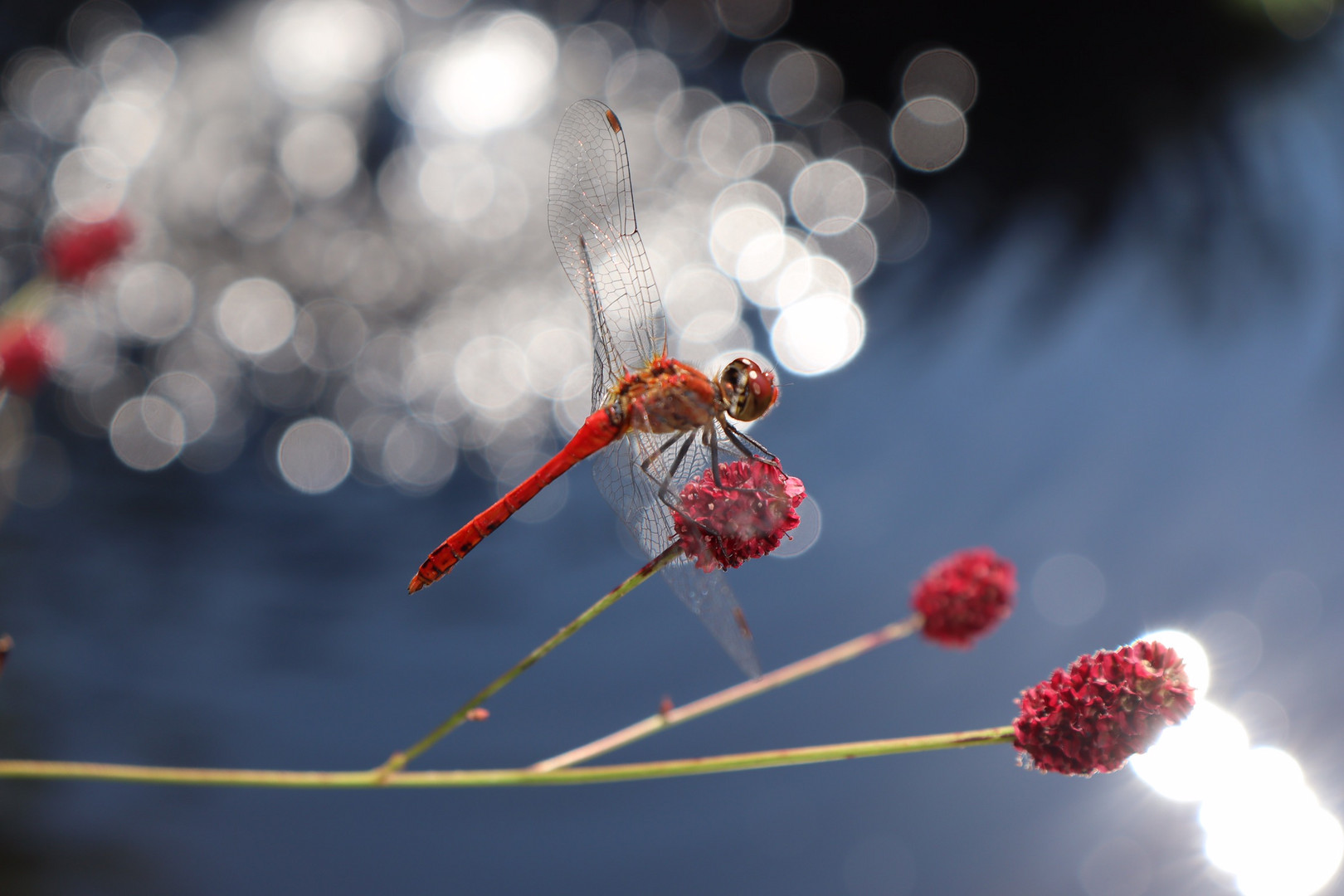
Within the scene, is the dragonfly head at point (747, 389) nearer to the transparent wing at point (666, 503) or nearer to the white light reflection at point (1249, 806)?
the transparent wing at point (666, 503)

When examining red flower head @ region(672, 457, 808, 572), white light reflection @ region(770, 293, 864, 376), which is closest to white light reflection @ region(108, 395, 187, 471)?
white light reflection @ region(770, 293, 864, 376)

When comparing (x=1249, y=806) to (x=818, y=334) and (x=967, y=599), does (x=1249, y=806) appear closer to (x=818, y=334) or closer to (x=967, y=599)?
(x=967, y=599)

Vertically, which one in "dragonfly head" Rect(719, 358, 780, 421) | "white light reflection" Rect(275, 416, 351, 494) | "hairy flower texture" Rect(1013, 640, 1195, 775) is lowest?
"hairy flower texture" Rect(1013, 640, 1195, 775)

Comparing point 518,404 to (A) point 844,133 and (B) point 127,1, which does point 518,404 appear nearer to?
(A) point 844,133

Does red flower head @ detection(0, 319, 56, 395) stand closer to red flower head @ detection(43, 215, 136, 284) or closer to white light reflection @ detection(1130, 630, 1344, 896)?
red flower head @ detection(43, 215, 136, 284)

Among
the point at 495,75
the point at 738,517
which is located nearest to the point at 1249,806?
the point at 738,517

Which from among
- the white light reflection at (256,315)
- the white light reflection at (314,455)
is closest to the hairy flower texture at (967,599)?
the white light reflection at (314,455)

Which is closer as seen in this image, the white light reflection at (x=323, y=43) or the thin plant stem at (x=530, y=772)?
the thin plant stem at (x=530, y=772)
